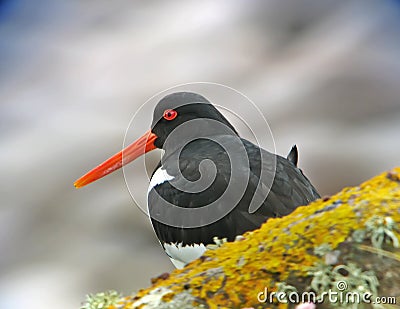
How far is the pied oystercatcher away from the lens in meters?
1.41

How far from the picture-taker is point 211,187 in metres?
1.48

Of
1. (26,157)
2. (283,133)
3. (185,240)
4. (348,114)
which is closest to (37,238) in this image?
(26,157)

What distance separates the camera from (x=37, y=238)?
3.87m

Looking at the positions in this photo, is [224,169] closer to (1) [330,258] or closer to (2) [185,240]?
(2) [185,240]

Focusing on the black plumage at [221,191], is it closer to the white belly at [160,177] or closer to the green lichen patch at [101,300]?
the white belly at [160,177]

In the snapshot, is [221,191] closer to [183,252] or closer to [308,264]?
[183,252]

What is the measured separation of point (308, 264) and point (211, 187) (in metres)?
0.77

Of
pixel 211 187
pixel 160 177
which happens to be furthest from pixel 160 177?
pixel 211 187

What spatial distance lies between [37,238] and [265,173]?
277 centimetres

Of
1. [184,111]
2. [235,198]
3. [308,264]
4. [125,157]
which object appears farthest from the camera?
[125,157]

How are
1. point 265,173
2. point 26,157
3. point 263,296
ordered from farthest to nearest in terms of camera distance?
point 26,157 < point 265,173 < point 263,296

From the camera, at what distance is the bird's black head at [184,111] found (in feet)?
6.09

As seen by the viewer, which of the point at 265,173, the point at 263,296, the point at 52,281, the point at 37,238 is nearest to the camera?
the point at 263,296

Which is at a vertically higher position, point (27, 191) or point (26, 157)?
point (26, 157)
